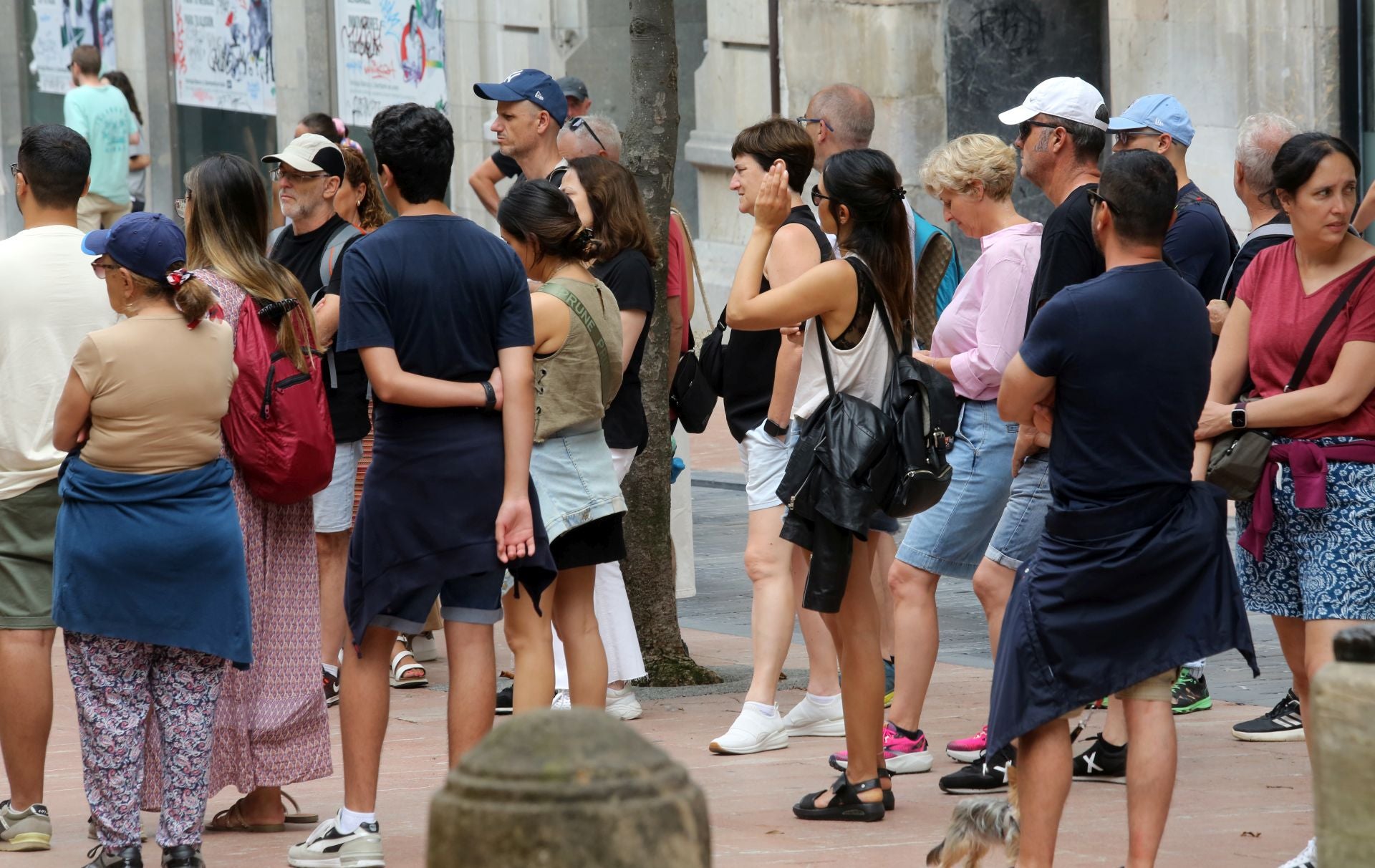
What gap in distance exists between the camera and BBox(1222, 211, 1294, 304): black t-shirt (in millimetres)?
6270

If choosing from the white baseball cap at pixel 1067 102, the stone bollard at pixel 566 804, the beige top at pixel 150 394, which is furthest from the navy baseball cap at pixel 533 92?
the stone bollard at pixel 566 804

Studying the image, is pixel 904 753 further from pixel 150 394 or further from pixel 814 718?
pixel 150 394

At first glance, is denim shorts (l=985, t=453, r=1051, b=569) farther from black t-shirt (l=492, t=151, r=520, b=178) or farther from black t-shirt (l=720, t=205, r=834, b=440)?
black t-shirt (l=492, t=151, r=520, b=178)

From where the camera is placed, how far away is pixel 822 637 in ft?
22.8

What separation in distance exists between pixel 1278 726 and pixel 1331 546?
156 centimetres

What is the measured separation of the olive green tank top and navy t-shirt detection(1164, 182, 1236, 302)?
1.88m

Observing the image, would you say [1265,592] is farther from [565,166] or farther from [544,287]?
[565,166]

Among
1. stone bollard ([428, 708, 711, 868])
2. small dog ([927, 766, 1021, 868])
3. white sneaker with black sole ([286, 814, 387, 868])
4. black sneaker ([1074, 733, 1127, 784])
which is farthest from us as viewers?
black sneaker ([1074, 733, 1127, 784])

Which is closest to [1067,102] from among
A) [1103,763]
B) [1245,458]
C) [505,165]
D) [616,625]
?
[1245,458]

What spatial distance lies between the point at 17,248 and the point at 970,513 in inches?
116

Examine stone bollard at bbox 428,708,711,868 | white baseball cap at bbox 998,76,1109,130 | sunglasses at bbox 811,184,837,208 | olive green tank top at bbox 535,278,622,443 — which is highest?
white baseball cap at bbox 998,76,1109,130

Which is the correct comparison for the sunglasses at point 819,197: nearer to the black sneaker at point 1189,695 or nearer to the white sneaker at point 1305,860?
the white sneaker at point 1305,860

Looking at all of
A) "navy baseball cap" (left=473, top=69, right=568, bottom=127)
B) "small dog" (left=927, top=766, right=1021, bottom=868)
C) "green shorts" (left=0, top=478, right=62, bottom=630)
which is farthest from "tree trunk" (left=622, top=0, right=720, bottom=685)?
"small dog" (left=927, top=766, right=1021, bottom=868)

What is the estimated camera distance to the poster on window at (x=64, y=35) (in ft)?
85.9
